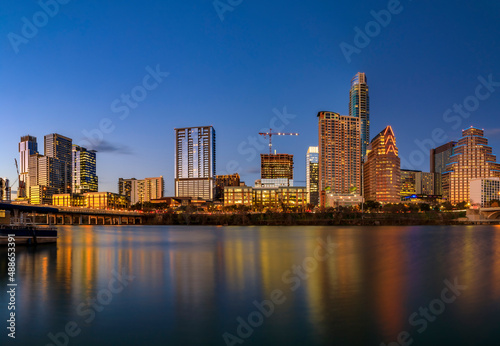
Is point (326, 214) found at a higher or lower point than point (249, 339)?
lower

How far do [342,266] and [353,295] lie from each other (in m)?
10.6

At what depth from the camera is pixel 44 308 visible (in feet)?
54.6

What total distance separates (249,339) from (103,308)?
26.1 feet

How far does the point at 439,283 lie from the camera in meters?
22.7

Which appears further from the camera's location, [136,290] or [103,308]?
[136,290]

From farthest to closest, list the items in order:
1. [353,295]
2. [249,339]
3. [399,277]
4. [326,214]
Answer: [326,214], [399,277], [353,295], [249,339]

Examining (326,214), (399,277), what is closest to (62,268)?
(399,277)

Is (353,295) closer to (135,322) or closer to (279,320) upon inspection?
(279,320)

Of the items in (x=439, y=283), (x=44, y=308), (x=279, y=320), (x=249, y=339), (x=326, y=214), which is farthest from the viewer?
(x=326, y=214)

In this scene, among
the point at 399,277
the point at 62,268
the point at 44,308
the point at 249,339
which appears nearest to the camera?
the point at 249,339

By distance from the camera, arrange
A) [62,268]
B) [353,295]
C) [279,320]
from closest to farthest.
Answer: [279,320], [353,295], [62,268]

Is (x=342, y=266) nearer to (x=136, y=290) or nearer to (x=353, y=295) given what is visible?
(x=353, y=295)

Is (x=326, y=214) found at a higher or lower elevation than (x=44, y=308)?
lower

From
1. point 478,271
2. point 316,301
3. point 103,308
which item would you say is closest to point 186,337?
point 103,308
